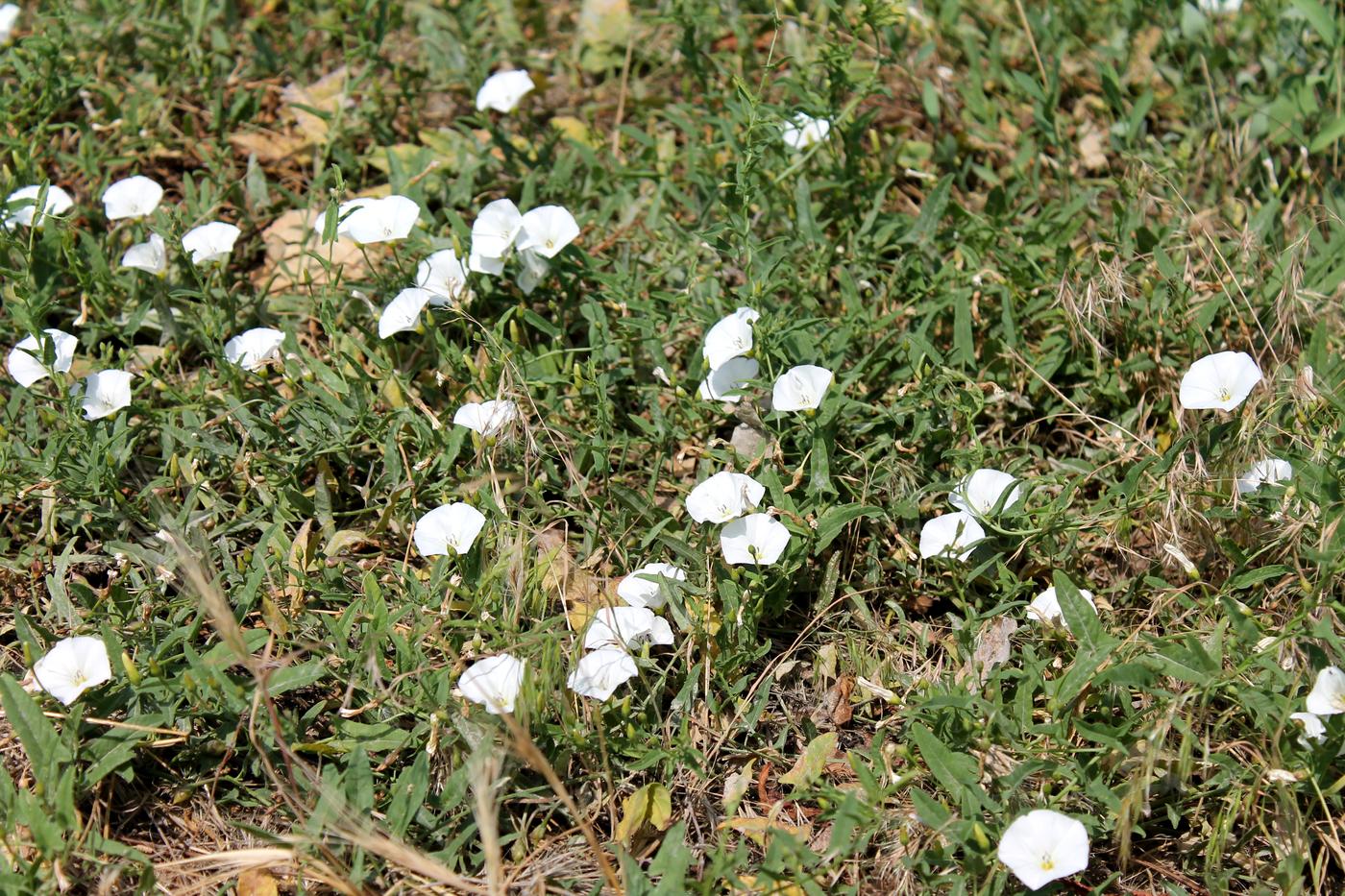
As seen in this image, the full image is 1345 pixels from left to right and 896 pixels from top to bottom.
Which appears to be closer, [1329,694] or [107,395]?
[1329,694]

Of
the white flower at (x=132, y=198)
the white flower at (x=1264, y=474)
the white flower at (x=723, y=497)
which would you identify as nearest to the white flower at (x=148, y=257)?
the white flower at (x=132, y=198)

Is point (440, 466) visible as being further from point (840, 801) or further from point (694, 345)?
point (840, 801)

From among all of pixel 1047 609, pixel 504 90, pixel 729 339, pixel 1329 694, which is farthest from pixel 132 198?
pixel 1329 694

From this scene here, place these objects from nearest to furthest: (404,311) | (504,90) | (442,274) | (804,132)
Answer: (404,311), (442,274), (804,132), (504,90)

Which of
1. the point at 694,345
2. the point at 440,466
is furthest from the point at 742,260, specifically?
the point at 440,466

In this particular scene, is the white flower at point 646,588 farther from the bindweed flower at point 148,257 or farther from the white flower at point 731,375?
the bindweed flower at point 148,257

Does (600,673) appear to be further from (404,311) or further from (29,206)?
(29,206)

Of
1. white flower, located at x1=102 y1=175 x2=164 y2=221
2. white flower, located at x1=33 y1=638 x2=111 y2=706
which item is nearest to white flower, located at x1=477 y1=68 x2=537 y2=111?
white flower, located at x1=102 y1=175 x2=164 y2=221
